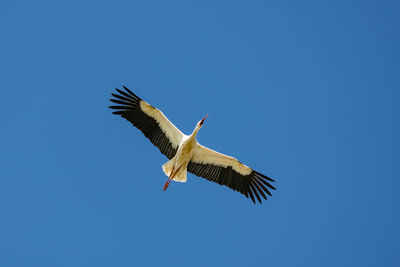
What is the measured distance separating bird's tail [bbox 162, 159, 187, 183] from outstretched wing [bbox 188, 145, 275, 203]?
0.97 ft

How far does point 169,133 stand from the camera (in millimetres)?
16578

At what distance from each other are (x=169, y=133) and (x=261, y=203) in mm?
3013

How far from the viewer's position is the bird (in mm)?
16203

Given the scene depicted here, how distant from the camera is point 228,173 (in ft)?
55.8

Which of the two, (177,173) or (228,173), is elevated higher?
(228,173)

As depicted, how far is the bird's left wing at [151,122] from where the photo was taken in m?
16.1

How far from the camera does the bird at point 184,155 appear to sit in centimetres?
1620

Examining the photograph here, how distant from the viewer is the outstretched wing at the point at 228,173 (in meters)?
16.8

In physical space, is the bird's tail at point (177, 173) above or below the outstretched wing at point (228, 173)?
below

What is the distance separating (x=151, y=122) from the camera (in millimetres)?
16453

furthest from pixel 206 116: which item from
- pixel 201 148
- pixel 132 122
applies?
pixel 132 122

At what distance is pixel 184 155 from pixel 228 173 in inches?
52.8

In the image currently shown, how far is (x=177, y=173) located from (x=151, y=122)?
1511 mm

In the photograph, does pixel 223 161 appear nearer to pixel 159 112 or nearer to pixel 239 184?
pixel 239 184
